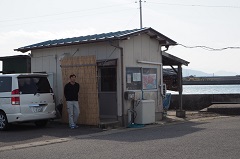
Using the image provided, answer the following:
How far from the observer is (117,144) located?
10.1 metres

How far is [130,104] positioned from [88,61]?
7.76 feet

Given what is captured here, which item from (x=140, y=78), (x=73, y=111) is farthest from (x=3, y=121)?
(x=140, y=78)

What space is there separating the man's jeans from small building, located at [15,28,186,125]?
0.48 m

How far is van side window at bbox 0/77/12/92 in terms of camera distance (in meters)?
13.0

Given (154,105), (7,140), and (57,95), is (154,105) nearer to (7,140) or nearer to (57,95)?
(57,95)

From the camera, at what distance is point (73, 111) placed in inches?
547

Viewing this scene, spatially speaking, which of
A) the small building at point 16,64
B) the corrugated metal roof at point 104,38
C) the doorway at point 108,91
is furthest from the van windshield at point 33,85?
the small building at point 16,64

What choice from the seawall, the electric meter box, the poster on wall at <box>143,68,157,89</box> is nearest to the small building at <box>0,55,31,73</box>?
the poster on wall at <box>143,68,157,89</box>

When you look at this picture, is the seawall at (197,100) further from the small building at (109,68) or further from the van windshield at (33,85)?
the van windshield at (33,85)

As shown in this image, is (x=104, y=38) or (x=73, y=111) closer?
(x=73, y=111)

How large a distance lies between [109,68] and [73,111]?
99.9 inches

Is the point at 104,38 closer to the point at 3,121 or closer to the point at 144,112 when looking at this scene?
the point at 144,112

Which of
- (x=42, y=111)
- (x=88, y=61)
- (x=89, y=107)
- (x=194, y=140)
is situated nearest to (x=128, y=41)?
(x=88, y=61)

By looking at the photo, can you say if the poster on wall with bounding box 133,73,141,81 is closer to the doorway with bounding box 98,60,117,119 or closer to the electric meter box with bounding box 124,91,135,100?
the doorway with bounding box 98,60,117,119
